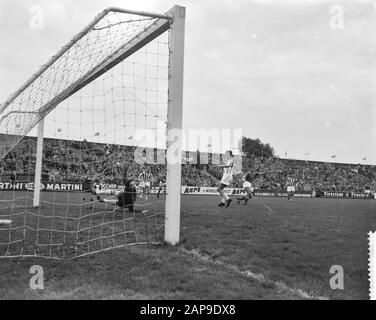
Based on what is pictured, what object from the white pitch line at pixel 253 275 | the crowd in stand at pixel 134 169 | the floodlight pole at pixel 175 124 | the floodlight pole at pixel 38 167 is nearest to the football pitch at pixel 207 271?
the white pitch line at pixel 253 275

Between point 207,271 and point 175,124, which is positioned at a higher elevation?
point 175,124

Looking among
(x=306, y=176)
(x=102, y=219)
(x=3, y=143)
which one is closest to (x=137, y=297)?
(x=102, y=219)

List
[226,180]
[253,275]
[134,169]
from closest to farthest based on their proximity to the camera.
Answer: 1. [253,275]
2. [226,180]
3. [134,169]

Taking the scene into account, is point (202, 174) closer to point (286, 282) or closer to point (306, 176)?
point (306, 176)

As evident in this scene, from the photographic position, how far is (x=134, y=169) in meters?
21.1

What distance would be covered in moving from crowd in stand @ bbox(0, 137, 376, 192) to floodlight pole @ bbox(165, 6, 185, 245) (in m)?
7.24

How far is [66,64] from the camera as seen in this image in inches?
300

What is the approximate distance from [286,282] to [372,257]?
3.86 ft

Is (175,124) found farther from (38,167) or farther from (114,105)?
(38,167)

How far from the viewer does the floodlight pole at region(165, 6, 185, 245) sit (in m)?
7.27

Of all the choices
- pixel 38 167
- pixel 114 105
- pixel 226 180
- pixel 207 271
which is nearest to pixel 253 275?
pixel 207 271

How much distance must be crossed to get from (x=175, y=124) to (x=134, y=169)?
555 inches

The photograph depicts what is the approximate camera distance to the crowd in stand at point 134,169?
58.6ft

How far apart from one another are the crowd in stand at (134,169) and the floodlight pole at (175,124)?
7.24 m
